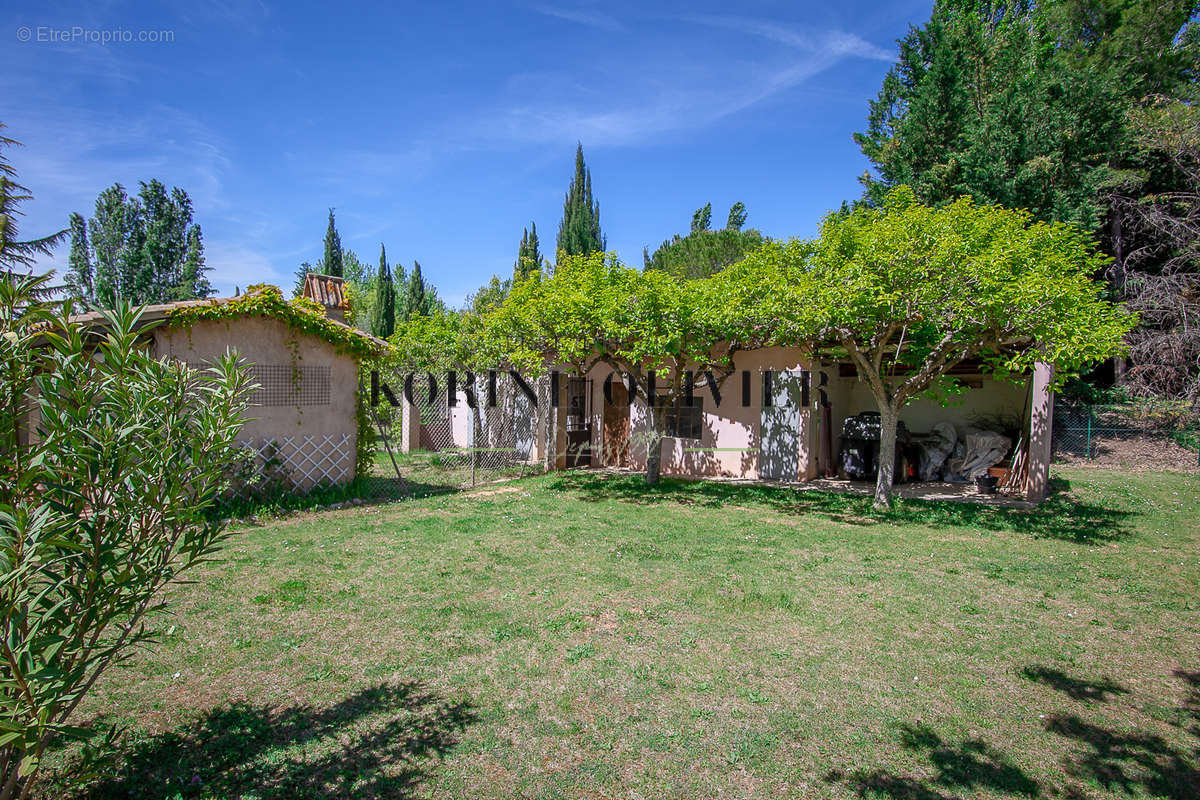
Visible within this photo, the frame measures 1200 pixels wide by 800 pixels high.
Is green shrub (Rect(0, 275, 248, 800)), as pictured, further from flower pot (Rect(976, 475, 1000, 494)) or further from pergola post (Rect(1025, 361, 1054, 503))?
flower pot (Rect(976, 475, 1000, 494))

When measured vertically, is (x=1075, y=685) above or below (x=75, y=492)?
below

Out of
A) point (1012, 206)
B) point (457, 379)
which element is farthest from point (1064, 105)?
point (457, 379)

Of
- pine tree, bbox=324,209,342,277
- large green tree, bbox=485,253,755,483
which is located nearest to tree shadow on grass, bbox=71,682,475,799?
large green tree, bbox=485,253,755,483

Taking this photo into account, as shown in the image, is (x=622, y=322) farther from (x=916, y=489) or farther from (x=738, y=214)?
(x=738, y=214)

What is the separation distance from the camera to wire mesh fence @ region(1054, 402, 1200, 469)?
1586 centimetres

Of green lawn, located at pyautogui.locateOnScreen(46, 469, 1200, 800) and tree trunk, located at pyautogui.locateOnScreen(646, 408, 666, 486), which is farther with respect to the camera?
tree trunk, located at pyautogui.locateOnScreen(646, 408, 666, 486)

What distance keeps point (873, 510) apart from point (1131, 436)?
1207 cm

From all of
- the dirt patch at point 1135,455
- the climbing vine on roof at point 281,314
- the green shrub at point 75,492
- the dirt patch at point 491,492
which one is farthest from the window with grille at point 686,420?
the green shrub at point 75,492

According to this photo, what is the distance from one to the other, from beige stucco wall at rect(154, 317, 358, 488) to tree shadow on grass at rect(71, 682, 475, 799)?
7.22 metres

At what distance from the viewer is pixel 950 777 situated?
3182 millimetres

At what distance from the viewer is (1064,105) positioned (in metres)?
17.6

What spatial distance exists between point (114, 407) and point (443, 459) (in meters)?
13.7

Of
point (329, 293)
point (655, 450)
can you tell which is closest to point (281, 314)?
point (329, 293)

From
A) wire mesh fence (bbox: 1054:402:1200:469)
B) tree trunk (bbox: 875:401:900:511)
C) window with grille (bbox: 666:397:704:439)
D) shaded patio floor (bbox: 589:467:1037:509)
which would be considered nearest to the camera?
tree trunk (bbox: 875:401:900:511)
